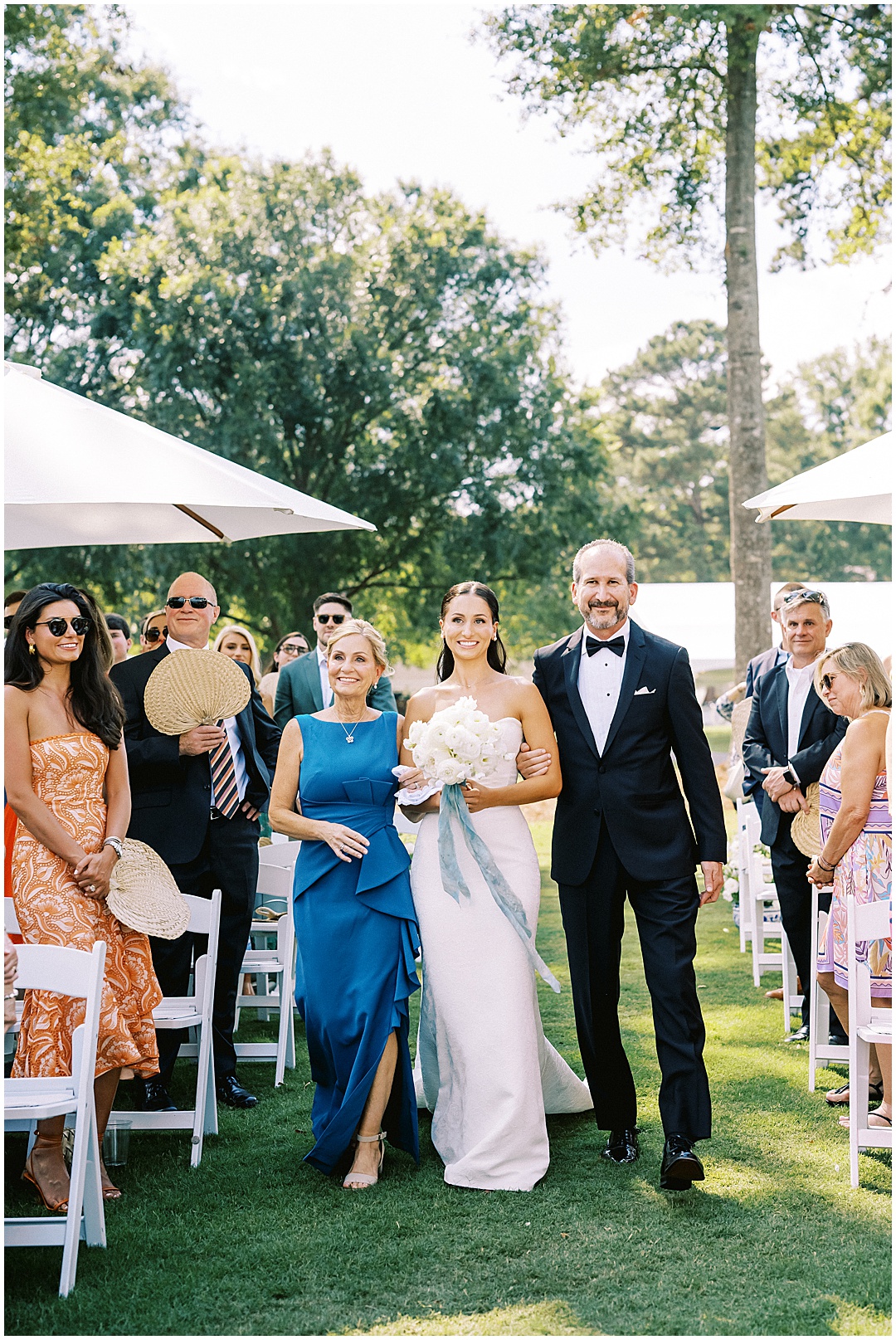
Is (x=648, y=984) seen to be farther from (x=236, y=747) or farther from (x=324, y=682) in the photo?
(x=324, y=682)

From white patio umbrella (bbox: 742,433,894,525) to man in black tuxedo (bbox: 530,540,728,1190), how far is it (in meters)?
0.77

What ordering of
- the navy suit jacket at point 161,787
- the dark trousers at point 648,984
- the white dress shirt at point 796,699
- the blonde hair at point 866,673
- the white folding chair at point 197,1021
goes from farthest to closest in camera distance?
1. the white dress shirt at point 796,699
2. the navy suit jacket at point 161,787
3. the blonde hair at point 866,673
4. the white folding chair at point 197,1021
5. the dark trousers at point 648,984

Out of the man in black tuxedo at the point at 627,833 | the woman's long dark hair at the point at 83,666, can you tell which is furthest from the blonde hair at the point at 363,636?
the woman's long dark hair at the point at 83,666

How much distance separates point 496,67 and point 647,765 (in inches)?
530

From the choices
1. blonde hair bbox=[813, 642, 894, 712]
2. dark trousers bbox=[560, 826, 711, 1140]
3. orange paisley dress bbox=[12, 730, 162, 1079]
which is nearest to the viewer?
orange paisley dress bbox=[12, 730, 162, 1079]

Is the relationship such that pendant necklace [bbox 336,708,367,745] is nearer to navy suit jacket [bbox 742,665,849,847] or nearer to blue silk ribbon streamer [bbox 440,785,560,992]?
blue silk ribbon streamer [bbox 440,785,560,992]

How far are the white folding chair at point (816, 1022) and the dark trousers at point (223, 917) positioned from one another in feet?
8.87

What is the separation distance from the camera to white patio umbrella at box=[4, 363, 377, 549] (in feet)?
14.3

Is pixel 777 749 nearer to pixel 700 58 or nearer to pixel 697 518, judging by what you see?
pixel 700 58

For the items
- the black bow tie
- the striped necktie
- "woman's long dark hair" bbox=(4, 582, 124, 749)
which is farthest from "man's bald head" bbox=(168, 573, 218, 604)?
the black bow tie

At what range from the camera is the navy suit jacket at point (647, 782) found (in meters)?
4.79

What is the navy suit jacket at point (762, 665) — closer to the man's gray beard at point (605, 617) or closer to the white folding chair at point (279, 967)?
the man's gray beard at point (605, 617)

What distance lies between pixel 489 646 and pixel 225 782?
1545mm

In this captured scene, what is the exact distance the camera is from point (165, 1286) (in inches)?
153
